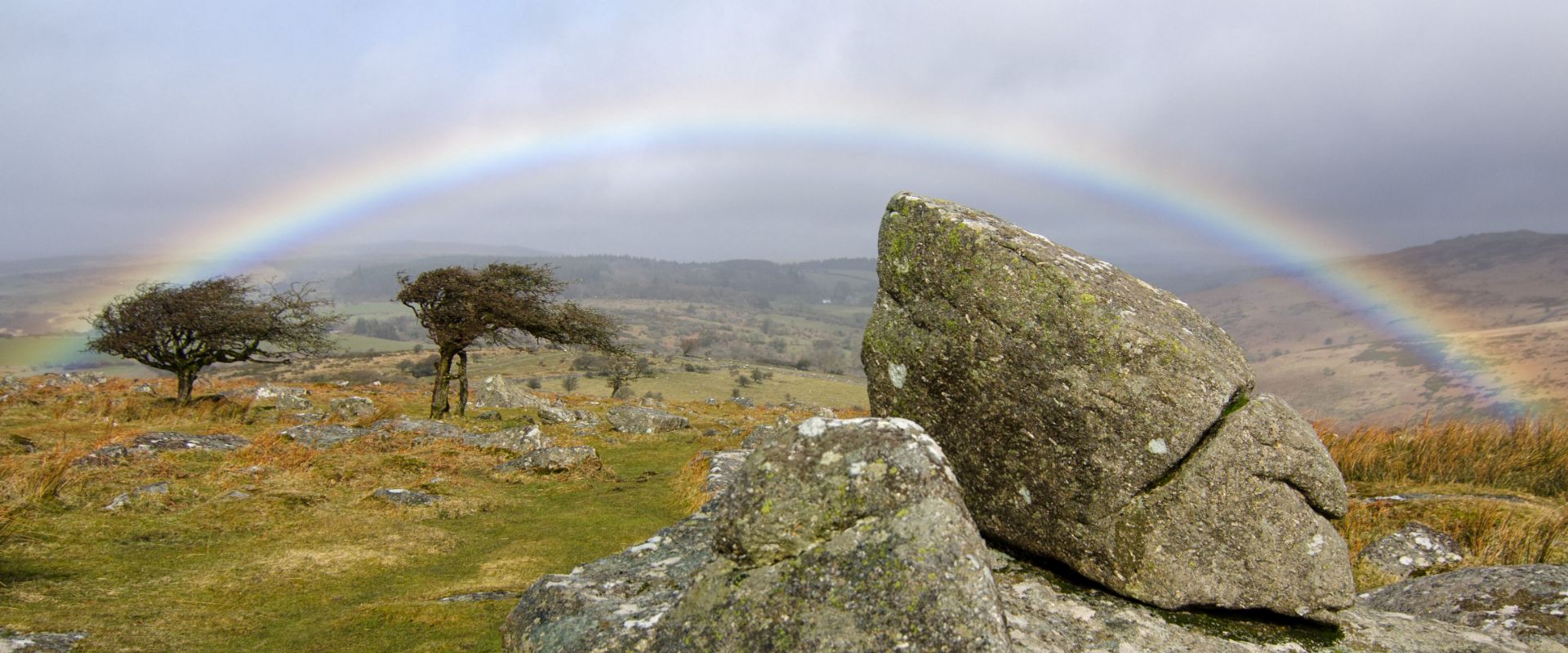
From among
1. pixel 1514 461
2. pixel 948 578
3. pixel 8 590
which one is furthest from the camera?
pixel 1514 461

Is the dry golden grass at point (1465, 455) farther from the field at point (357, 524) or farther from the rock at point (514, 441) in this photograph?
the rock at point (514, 441)

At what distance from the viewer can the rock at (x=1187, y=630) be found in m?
5.22

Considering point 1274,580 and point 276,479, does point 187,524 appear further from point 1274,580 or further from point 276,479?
point 1274,580

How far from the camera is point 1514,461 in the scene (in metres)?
12.3

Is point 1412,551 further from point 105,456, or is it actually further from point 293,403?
point 293,403

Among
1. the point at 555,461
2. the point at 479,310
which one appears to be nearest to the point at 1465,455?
the point at 555,461

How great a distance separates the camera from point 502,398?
108 ft

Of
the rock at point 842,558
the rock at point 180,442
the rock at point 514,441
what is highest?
the rock at point 842,558

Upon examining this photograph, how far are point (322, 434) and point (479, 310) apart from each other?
7.67m

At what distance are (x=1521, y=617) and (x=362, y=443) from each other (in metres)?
22.2

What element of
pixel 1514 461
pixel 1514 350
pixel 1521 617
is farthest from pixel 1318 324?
pixel 1521 617

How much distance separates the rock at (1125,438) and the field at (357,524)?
4395mm

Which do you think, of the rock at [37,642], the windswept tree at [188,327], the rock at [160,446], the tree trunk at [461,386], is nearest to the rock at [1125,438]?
the rock at [37,642]

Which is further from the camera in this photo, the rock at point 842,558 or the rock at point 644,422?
the rock at point 644,422
